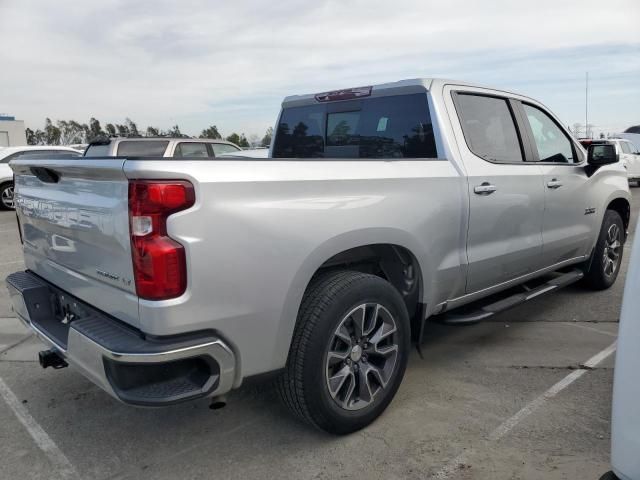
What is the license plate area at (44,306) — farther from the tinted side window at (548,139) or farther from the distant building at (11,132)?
the distant building at (11,132)

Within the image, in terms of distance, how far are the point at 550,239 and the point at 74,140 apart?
136 feet

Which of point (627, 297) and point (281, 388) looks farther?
point (281, 388)

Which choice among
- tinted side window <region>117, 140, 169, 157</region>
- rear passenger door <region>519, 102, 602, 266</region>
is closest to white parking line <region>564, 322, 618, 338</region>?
rear passenger door <region>519, 102, 602, 266</region>

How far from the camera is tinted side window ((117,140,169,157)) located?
392 inches

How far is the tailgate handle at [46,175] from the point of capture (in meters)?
2.88

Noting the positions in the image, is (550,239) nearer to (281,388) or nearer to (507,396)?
(507,396)

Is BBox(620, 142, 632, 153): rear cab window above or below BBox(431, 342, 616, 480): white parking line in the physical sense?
above

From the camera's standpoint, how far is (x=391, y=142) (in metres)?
3.98

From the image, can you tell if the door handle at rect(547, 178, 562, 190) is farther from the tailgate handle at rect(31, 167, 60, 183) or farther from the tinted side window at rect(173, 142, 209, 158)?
the tinted side window at rect(173, 142, 209, 158)

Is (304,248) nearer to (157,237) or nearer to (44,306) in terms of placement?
(157,237)

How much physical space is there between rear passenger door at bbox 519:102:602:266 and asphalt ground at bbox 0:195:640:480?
89cm

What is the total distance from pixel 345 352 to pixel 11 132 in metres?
42.4

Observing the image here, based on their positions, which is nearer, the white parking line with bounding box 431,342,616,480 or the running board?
the white parking line with bounding box 431,342,616,480

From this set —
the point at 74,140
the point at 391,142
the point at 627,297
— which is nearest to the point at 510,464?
the point at 627,297
